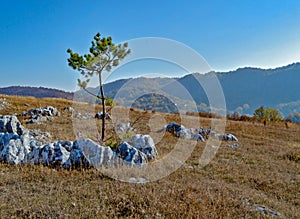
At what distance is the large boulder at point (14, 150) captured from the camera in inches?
309

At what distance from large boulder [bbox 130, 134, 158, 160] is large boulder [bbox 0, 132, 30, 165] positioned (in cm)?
422

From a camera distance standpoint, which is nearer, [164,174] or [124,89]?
[164,174]

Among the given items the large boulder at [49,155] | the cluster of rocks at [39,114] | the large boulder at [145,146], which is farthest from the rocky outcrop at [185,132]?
the large boulder at [49,155]

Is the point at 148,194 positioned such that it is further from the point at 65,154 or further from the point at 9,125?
the point at 9,125

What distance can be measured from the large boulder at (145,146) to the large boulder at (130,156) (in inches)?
43.9

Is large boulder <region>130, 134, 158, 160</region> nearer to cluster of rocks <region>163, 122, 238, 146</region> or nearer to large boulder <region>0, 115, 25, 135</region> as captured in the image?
large boulder <region>0, 115, 25, 135</region>

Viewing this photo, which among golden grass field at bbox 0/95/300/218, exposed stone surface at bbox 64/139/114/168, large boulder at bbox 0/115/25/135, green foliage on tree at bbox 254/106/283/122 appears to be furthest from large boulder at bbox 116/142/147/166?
green foliage on tree at bbox 254/106/283/122

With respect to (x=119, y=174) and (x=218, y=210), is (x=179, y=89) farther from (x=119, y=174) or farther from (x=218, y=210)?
(x=218, y=210)

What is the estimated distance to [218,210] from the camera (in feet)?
17.1

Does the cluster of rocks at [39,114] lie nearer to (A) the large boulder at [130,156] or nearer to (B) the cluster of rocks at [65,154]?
(B) the cluster of rocks at [65,154]

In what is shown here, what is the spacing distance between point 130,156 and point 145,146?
176 cm

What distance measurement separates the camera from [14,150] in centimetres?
809

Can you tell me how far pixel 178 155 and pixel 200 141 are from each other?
181 inches

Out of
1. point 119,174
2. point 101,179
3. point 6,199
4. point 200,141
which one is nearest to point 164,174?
point 119,174
